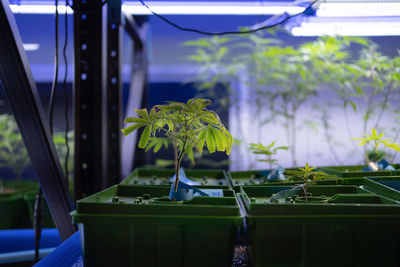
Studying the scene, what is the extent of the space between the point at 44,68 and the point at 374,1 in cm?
143

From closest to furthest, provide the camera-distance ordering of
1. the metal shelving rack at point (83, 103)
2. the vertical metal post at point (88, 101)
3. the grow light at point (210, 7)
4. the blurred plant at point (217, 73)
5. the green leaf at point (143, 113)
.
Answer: the green leaf at point (143, 113), the metal shelving rack at point (83, 103), the vertical metal post at point (88, 101), the grow light at point (210, 7), the blurred plant at point (217, 73)

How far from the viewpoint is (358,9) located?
94 cm

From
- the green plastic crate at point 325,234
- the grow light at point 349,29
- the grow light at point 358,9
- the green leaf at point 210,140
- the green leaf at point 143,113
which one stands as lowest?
the green plastic crate at point 325,234

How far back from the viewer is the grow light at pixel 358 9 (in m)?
0.92

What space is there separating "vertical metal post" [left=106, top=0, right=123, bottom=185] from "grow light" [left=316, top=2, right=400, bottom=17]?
81 cm

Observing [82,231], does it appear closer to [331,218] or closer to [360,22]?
[331,218]

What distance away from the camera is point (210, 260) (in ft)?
1.79

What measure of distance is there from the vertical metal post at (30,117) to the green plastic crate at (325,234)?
68 centimetres

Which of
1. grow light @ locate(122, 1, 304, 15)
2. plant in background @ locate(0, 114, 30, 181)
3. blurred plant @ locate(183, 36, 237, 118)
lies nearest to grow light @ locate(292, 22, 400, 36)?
grow light @ locate(122, 1, 304, 15)

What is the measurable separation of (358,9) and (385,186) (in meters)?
0.64

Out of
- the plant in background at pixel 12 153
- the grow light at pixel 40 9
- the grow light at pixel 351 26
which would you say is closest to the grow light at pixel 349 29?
the grow light at pixel 351 26

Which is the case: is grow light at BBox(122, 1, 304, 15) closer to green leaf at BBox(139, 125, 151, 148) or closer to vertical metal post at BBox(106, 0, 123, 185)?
vertical metal post at BBox(106, 0, 123, 185)

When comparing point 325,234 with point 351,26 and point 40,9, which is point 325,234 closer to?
point 351,26

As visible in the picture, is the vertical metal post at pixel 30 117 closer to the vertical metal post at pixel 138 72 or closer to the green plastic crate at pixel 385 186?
the vertical metal post at pixel 138 72
